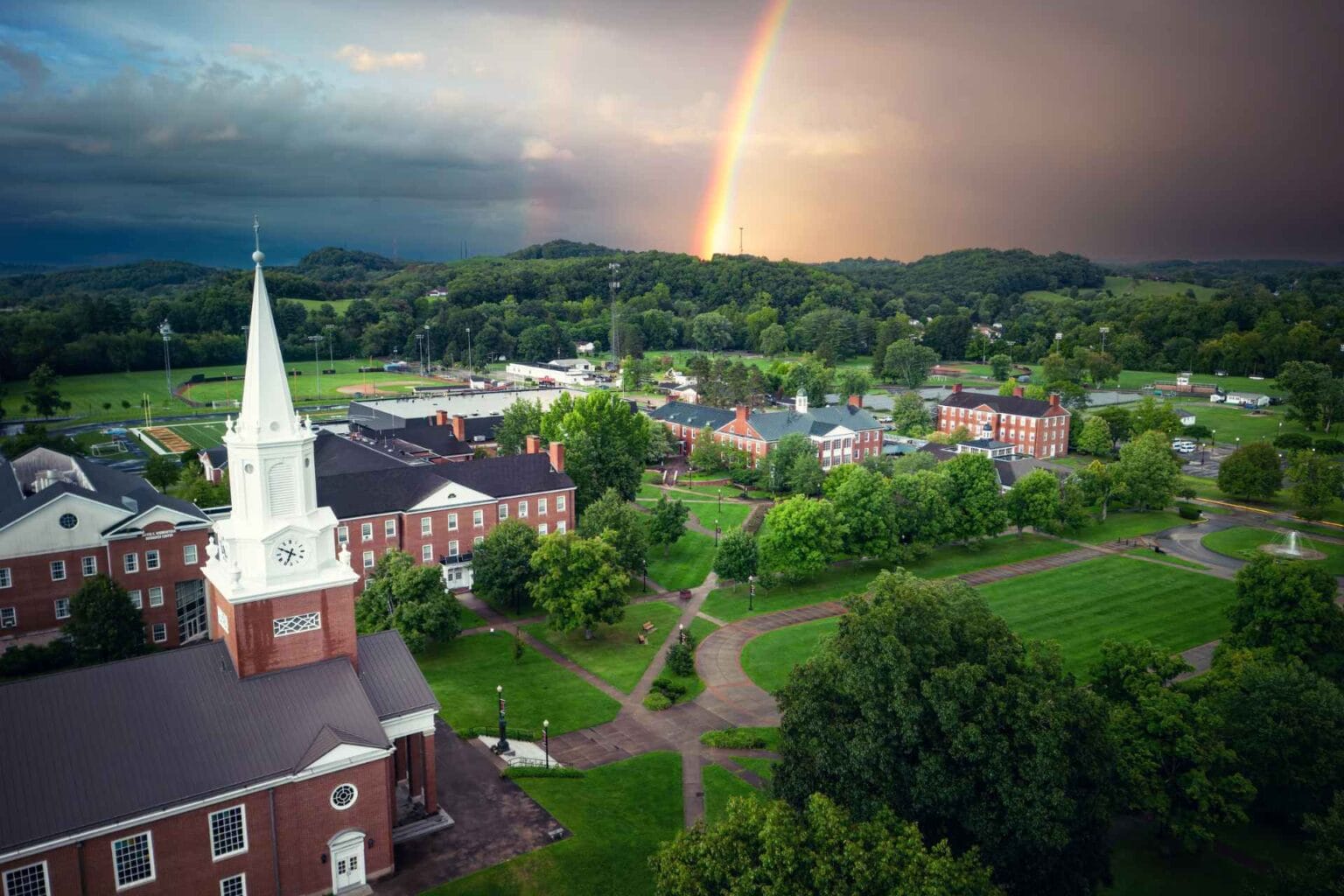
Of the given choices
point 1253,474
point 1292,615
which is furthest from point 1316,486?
point 1292,615

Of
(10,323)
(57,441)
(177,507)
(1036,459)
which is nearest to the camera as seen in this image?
(177,507)

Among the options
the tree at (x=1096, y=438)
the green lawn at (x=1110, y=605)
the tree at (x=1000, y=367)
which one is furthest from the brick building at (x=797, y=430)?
the tree at (x=1000, y=367)

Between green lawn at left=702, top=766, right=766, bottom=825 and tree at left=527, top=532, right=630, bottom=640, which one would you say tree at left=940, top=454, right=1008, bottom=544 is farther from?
green lawn at left=702, top=766, right=766, bottom=825

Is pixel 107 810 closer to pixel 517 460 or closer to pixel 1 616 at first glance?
pixel 1 616

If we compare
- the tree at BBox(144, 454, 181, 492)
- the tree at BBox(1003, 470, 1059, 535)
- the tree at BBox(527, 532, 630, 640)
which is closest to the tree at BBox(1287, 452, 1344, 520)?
the tree at BBox(1003, 470, 1059, 535)

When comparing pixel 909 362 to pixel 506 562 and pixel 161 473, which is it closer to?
pixel 506 562

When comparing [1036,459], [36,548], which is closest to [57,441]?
[36,548]
